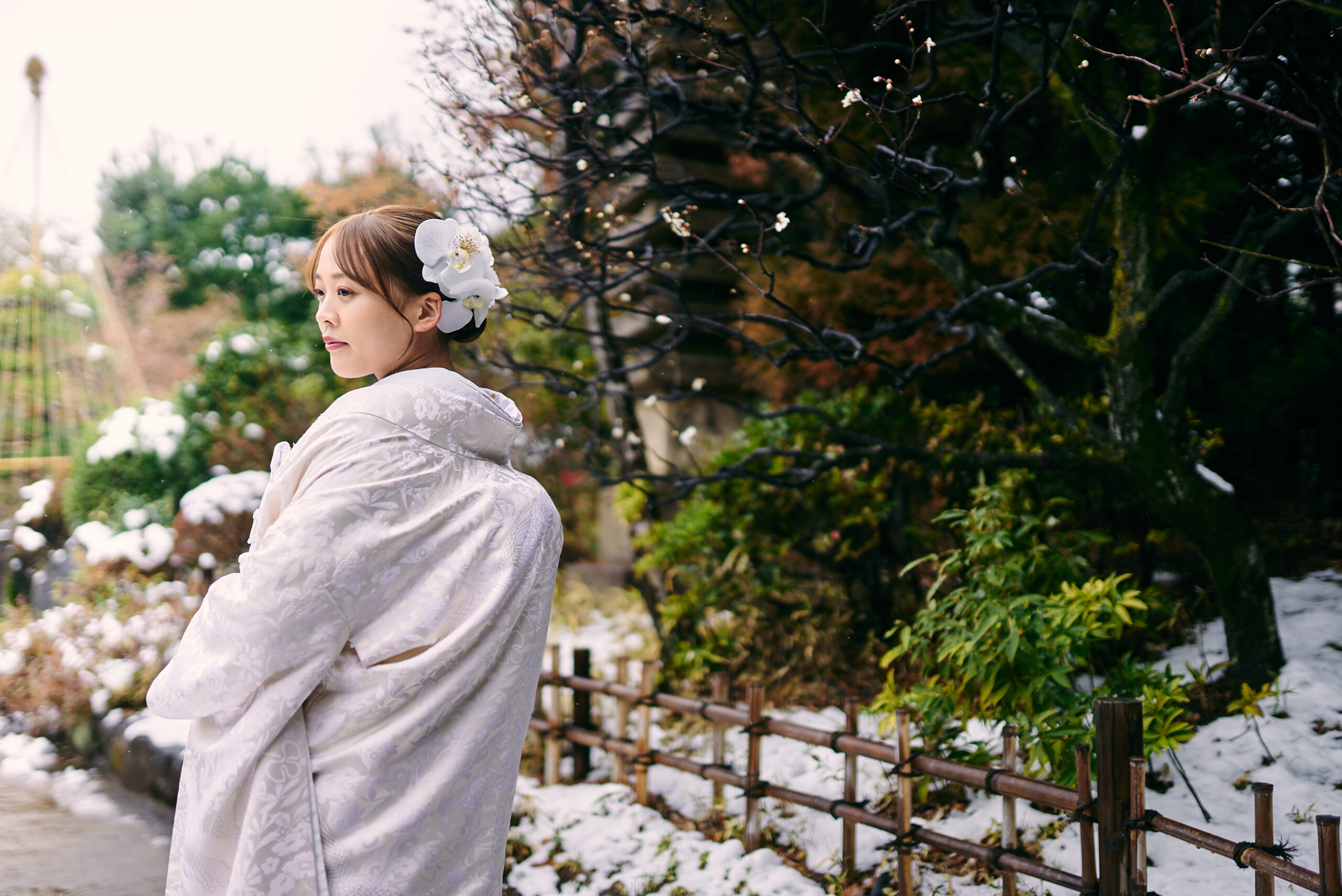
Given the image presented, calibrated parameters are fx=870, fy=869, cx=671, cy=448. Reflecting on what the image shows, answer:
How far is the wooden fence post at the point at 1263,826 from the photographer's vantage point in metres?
1.83

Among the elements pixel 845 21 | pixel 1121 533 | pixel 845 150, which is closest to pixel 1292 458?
pixel 1121 533

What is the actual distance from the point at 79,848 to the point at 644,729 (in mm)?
2258

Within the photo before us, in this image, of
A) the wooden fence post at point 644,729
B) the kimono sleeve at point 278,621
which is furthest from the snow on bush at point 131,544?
the kimono sleeve at point 278,621

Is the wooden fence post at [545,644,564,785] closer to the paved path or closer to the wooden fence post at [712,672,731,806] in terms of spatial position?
the wooden fence post at [712,672,731,806]

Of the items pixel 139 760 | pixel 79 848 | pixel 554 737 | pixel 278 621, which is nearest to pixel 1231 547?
pixel 554 737

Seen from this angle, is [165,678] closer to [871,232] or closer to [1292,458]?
[871,232]

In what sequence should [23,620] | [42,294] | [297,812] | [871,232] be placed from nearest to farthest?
[297,812]
[871,232]
[23,620]
[42,294]

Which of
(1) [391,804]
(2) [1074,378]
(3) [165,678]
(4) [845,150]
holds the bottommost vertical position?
(1) [391,804]

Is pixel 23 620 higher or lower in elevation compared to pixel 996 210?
lower

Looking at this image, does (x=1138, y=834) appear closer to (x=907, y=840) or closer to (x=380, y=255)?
(x=907, y=840)

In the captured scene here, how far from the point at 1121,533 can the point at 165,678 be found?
13.5 ft

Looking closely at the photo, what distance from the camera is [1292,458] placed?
4.61 m

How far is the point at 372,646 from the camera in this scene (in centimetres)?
125

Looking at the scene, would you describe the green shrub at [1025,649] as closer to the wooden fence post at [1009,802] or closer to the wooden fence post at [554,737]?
the wooden fence post at [1009,802]
